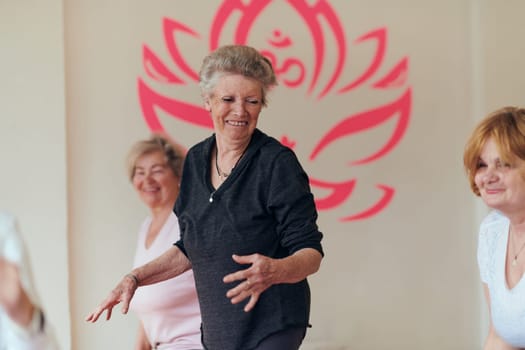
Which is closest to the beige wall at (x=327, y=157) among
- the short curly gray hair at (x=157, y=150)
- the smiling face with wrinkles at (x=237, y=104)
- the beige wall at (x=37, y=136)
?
the beige wall at (x=37, y=136)

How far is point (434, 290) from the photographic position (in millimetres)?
4195

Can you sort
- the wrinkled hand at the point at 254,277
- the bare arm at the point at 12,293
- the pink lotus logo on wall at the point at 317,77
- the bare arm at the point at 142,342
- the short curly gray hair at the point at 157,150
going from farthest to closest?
1. the pink lotus logo on wall at the point at 317,77
2. the short curly gray hair at the point at 157,150
3. the bare arm at the point at 142,342
4. the wrinkled hand at the point at 254,277
5. the bare arm at the point at 12,293

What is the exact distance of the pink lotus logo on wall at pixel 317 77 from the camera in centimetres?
383

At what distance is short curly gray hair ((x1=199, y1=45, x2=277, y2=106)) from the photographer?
92.4 inches

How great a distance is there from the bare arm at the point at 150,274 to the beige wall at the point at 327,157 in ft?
4.06

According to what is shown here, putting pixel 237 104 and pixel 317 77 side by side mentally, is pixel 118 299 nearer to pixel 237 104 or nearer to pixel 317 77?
pixel 237 104

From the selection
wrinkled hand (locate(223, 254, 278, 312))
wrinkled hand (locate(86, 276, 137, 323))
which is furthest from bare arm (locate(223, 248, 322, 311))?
wrinkled hand (locate(86, 276, 137, 323))

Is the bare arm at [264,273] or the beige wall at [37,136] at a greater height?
the beige wall at [37,136]

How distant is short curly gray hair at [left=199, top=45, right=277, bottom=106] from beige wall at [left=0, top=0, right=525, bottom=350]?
4.74ft

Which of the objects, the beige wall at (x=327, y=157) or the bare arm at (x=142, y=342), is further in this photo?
the beige wall at (x=327, y=157)

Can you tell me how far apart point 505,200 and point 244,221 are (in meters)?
0.76

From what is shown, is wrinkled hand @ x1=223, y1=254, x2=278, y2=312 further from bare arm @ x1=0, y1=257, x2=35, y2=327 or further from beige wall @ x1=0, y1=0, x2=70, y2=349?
beige wall @ x1=0, y1=0, x2=70, y2=349

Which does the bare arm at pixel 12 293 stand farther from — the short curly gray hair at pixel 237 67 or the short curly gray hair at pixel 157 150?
the short curly gray hair at pixel 157 150

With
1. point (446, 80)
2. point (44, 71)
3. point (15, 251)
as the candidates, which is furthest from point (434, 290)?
point (15, 251)
